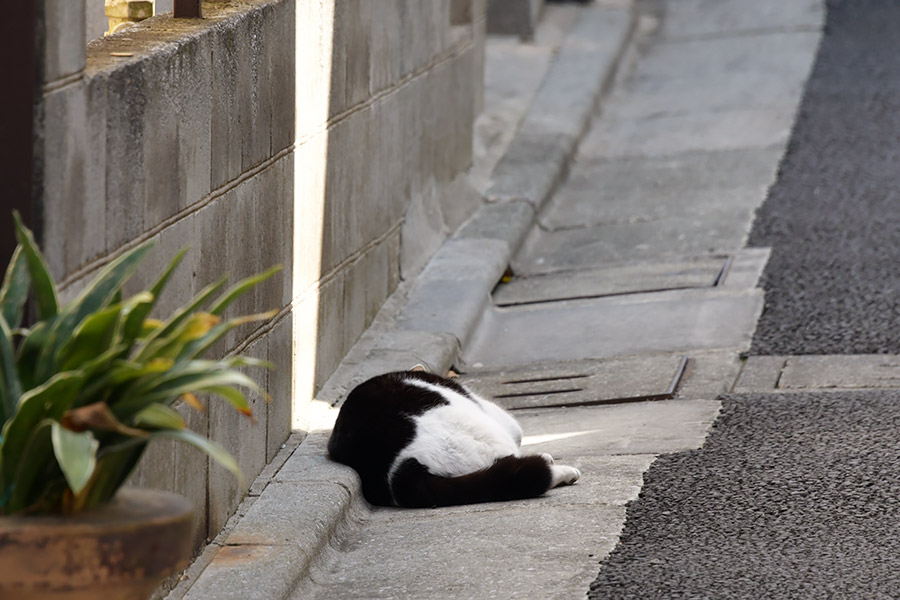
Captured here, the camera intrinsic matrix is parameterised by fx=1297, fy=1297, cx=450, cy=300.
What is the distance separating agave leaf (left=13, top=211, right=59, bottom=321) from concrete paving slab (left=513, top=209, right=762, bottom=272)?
570 centimetres

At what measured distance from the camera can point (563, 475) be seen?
4633 millimetres

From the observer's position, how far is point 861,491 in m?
4.39

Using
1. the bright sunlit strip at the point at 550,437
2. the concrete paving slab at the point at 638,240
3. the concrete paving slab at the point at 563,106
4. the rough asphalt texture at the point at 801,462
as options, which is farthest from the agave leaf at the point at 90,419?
the concrete paving slab at the point at 563,106

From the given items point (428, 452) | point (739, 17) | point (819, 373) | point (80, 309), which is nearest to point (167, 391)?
point (80, 309)

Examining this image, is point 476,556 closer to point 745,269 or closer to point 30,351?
point 30,351

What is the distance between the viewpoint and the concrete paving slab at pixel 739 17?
1386 centimetres

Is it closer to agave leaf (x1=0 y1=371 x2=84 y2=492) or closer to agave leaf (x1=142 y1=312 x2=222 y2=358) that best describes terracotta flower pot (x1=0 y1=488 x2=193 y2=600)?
agave leaf (x1=0 y1=371 x2=84 y2=492)

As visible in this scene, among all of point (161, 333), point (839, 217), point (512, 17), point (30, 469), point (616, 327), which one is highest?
point (161, 333)

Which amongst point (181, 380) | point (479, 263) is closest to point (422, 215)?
point (479, 263)

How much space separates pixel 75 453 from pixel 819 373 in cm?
427

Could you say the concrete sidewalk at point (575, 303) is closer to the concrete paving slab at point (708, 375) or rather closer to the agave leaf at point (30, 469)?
the concrete paving slab at point (708, 375)

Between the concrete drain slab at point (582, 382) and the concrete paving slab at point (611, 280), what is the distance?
1.08m

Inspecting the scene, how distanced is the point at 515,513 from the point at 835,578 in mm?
1143

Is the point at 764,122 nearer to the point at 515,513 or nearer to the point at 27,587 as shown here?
the point at 515,513
